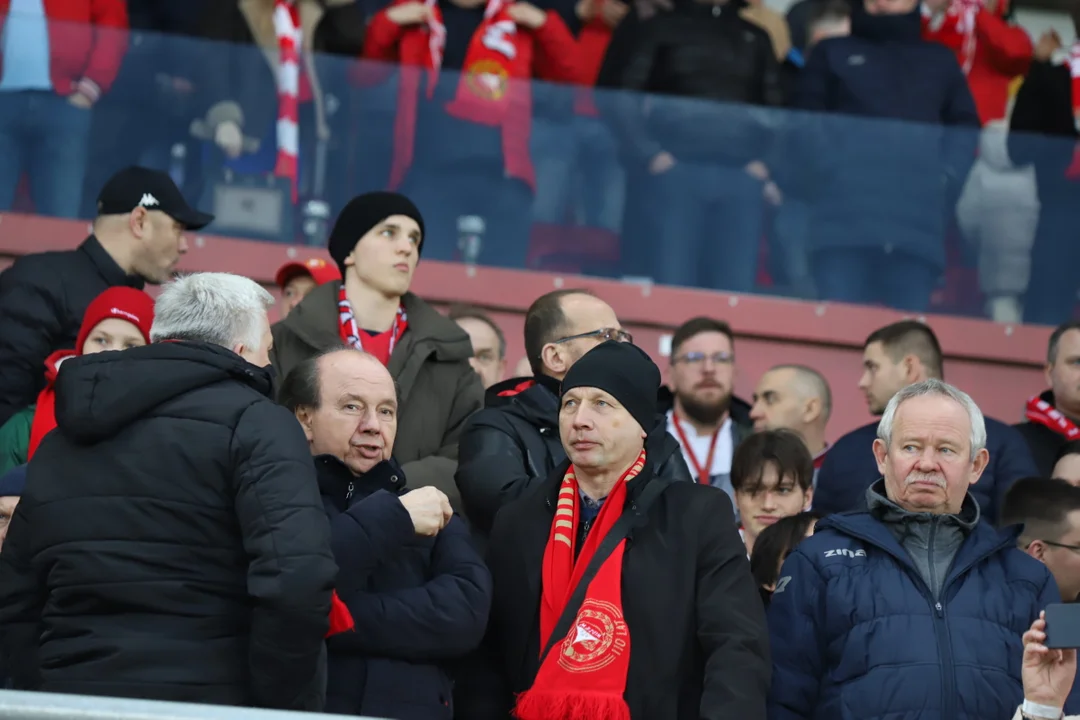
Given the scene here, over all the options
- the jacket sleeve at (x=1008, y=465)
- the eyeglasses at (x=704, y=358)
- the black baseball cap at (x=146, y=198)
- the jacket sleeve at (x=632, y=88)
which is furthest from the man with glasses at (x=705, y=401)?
the black baseball cap at (x=146, y=198)

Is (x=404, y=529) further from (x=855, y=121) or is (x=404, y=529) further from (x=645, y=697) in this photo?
(x=855, y=121)

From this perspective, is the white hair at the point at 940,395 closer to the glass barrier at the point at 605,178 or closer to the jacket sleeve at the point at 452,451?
the jacket sleeve at the point at 452,451

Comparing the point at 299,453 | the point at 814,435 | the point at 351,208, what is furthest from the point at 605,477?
the point at 814,435

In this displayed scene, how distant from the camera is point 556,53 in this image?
370 inches

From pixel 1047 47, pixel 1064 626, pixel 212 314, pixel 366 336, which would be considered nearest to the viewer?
pixel 1064 626

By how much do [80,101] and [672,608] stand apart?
533 centimetres

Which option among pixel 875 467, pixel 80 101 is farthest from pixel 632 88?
pixel 875 467

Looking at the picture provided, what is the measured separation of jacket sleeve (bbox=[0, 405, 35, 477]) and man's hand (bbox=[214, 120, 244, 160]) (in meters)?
2.96

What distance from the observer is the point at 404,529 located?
14.3 ft

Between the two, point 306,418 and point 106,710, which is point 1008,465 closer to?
point 306,418

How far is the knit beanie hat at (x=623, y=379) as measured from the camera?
466cm

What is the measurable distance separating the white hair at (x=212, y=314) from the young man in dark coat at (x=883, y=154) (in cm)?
514

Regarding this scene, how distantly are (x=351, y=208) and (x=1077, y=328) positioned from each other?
3.10m

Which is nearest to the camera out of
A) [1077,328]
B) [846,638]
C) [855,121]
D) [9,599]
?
[9,599]
